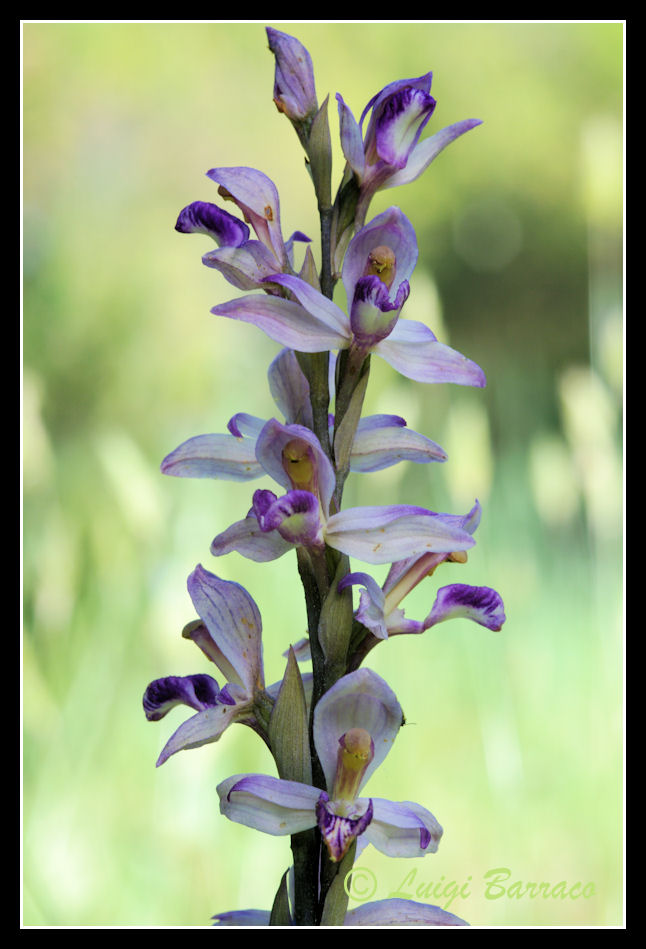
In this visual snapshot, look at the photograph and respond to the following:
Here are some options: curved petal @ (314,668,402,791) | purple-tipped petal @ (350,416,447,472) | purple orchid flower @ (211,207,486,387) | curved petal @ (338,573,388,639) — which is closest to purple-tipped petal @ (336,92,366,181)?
purple orchid flower @ (211,207,486,387)

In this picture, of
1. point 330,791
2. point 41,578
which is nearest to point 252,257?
point 330,791

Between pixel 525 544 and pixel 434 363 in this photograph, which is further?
pixel 525 544

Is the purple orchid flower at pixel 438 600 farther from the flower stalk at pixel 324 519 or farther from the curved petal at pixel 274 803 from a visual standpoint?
the curved petal at pixel 274 803

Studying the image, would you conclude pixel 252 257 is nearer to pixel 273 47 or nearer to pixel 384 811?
pixel 273 47

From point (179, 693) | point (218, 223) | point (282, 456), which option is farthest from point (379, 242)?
point (179, 693)

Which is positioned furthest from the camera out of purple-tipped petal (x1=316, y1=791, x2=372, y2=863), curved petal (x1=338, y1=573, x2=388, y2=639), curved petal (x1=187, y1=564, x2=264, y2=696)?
curved petal (x1=187, y1=564, x2=264, y2=696)

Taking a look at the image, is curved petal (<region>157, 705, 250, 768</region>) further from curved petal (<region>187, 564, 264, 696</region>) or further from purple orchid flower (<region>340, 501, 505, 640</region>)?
purple orchid flower (<region>340, 501, 505, 640</region>)
